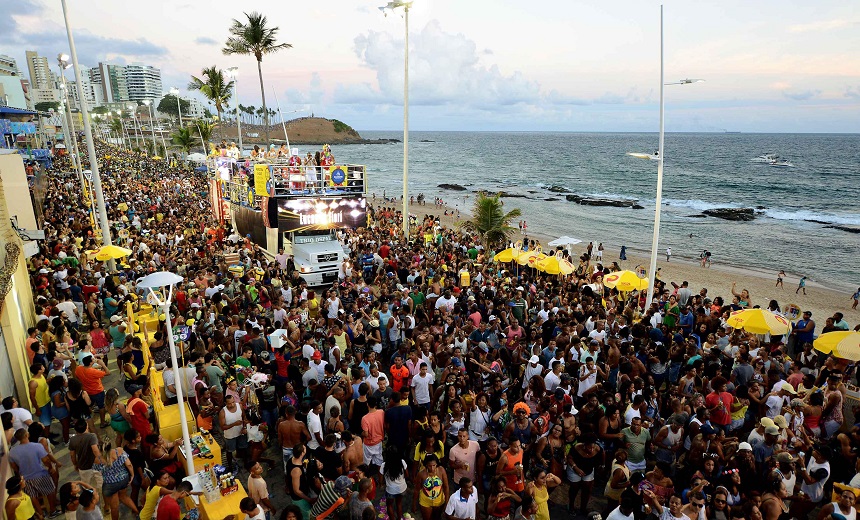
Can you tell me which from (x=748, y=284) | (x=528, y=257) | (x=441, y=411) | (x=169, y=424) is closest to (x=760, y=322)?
(x=441, y=411)

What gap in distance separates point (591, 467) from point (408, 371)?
338cm

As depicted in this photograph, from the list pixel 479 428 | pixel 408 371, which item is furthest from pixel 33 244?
pixel 479 428

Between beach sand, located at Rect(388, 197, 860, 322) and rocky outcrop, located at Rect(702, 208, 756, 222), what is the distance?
63.1ft

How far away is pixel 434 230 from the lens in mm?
26516

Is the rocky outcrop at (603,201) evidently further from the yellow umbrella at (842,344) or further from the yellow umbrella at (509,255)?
the yellow umbrella at (842,344)

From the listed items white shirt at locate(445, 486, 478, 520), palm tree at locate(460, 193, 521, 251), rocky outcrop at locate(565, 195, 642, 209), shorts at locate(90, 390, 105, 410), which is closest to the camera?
white shirt at locate(445, 486, 478, 520)

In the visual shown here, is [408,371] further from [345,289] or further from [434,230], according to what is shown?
[434,230]

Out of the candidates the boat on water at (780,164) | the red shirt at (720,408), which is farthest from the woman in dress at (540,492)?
the boat on water at (780,164)

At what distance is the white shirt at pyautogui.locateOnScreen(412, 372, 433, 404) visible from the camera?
838 centimetres

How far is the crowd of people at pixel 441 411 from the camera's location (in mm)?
6016

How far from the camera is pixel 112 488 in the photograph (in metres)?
6.32

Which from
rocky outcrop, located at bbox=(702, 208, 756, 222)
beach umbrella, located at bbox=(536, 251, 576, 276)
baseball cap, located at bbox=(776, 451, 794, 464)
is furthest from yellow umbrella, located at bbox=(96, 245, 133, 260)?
rocky outcrop, located at bbox=(702, 208, 756, 222)

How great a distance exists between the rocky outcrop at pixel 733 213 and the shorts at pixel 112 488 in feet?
173

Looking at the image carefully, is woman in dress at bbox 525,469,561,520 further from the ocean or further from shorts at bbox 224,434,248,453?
the ocean
